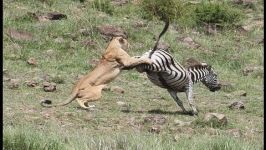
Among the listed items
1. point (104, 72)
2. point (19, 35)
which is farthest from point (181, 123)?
point (19, 35)

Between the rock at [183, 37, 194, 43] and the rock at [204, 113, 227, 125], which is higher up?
the rock at [204, 113, 227, 125]

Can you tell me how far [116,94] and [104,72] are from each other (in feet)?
5.25

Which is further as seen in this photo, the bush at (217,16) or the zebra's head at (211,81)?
the bush at (217,16)

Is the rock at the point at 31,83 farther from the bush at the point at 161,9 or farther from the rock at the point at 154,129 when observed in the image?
the bush at the point at 161,9

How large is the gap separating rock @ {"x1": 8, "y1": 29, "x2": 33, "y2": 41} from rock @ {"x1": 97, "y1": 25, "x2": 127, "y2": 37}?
1.53 m

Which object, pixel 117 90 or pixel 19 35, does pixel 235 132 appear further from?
pixel 19 35

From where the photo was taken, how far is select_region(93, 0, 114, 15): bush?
17594mm

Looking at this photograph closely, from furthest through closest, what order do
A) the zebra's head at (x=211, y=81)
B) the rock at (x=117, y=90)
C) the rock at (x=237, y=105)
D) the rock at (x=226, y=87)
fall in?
the rock at (x=226, y=87)
the rock at (x=117, y=90)
the zebra's head at (x=211, y=81)
the rock at (x=237, y=105)

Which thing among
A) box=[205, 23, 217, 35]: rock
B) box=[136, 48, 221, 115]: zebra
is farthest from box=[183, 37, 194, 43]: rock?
box=[136, 48, 221, 115]: zebra

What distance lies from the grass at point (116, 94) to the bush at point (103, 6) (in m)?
0.13

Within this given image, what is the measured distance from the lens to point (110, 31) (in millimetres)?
15648

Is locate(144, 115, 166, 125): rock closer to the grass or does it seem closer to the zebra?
the grass

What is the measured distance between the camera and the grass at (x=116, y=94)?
7383 mm

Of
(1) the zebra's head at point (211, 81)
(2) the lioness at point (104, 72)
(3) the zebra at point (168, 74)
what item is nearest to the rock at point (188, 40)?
(1) the zebra's head at point (211, 81)
